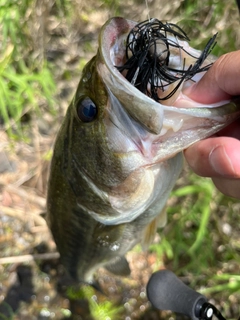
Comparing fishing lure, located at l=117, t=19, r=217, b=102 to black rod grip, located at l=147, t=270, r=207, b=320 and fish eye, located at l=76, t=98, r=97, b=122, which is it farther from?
black rod grip, located at l=147, t=270, r=207, b=320

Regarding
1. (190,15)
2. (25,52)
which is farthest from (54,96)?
(190,15)

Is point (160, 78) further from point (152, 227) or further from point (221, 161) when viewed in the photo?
point (152, 227)

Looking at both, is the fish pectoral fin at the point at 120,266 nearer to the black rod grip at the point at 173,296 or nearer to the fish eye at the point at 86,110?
the black rod grip at the point at 173,296

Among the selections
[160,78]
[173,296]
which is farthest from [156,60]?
[173,296]

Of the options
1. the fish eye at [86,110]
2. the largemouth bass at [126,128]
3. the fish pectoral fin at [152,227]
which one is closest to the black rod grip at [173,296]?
the fish pectoral fin at [152,227]

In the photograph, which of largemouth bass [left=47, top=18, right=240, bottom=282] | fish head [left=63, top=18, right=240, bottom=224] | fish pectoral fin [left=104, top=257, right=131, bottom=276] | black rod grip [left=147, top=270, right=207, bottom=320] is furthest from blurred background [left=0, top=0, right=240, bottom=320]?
fish head [left=63, top=18, right=240, bottom=224]

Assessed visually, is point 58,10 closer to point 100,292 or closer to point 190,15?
point 190,15

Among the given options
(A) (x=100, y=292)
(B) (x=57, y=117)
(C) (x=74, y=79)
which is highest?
(C) (x=74, y=79)
